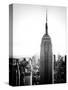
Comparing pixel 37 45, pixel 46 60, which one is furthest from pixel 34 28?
pixel 46 60

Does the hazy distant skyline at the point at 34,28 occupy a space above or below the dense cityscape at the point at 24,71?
above

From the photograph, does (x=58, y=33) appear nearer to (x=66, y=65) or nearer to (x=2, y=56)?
(x=66, y=65)

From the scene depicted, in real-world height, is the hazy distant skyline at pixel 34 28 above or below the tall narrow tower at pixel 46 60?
above

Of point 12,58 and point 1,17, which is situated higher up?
point 1,17

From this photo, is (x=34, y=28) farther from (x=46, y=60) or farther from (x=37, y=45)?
(x=46, y=60)

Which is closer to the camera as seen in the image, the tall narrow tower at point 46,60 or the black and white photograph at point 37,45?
the black and white photograph at point 37,45

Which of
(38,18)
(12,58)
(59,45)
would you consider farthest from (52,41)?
(12,58)
